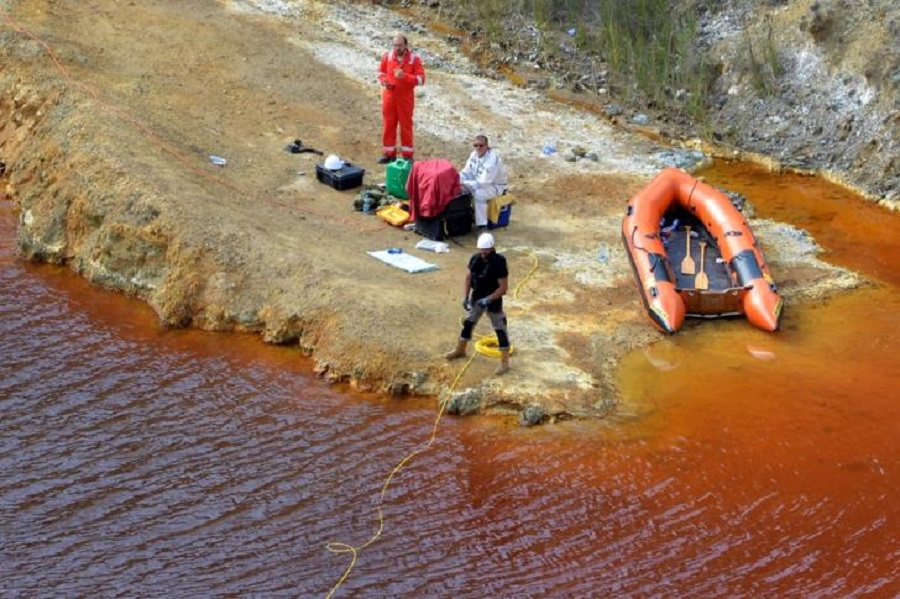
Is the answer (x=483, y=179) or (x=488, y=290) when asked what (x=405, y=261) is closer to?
(x=483, y=179)

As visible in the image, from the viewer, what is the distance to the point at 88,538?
8.40 meters

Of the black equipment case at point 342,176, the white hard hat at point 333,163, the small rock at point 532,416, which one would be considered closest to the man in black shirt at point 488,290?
the small rock at point 532,416

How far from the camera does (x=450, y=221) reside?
13.1 meters

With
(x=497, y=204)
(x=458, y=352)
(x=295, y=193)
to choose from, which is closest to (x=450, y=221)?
(x=497, y=204)

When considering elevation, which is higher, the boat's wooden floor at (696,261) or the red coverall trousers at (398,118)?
the red coverall trousers at (398,118)

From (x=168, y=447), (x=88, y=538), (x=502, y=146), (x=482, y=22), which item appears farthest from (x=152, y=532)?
(x=482, y=22)

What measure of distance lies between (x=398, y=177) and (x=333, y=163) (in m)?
1.00

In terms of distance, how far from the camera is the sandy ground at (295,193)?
1111 centimetres

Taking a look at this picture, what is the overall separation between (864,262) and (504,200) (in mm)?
4386

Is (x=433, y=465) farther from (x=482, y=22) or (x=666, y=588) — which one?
(x=482, y=22)

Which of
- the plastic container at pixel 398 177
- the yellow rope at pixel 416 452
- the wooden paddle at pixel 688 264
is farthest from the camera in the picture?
the plastic container at pixel 398 177

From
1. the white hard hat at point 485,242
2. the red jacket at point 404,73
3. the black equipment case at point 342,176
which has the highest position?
the red jacket at point 404,73

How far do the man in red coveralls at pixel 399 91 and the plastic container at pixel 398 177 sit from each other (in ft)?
2.98

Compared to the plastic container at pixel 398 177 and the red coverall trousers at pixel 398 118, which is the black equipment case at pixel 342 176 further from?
the red coverall trousers at pixel 398 118
